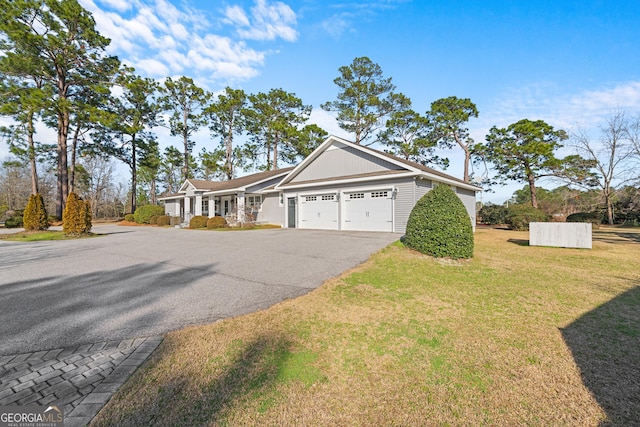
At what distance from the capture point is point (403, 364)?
2609 millimetres

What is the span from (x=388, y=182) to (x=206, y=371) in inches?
489

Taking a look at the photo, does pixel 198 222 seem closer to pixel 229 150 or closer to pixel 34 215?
pixel 34 215

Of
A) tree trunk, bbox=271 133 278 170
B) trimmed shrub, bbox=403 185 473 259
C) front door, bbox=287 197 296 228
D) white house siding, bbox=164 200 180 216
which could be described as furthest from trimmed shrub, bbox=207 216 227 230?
trimmed shrub, bbox=403 185 473 259

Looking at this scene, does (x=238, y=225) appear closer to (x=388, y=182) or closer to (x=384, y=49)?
(x=388, y=182)

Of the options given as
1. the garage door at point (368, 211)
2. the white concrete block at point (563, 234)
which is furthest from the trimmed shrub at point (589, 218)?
the garage door at point (368, 211)

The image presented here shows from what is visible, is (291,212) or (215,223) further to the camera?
(215,223)

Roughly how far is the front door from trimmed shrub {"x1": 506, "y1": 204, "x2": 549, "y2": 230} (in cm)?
1503

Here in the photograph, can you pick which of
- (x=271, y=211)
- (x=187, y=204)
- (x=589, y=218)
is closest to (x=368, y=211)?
(x=271, y=211)

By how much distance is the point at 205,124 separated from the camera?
33.5 metres

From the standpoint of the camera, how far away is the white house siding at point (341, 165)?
48.8ft

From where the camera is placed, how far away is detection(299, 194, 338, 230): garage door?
15797mm

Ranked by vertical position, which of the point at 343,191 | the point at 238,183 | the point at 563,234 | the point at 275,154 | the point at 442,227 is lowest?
the point at 563,234

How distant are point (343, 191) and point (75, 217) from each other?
46.9 feet

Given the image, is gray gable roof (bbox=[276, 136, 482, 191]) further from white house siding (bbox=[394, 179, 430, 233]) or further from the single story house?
white house siding (bbox=[394, 179, 430, 233])
